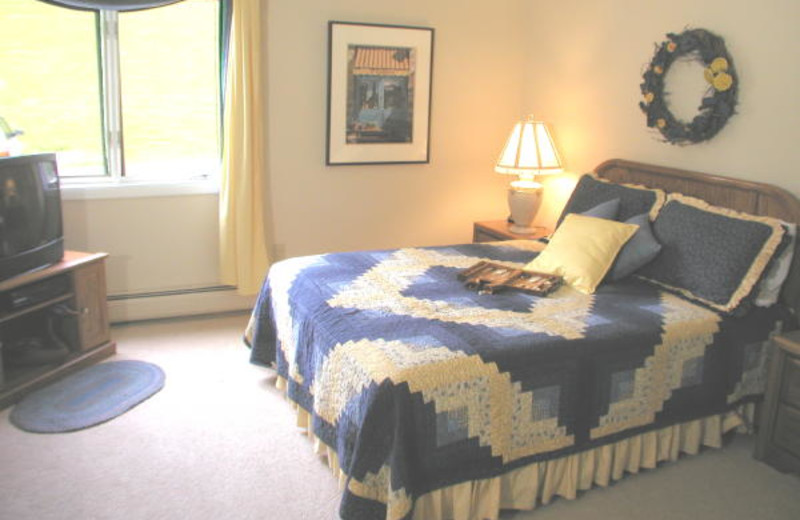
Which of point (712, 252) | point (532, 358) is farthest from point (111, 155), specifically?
point (712, 252)

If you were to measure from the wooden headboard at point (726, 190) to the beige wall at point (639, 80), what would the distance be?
2.5 inches

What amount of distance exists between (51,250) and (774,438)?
330 centimetres

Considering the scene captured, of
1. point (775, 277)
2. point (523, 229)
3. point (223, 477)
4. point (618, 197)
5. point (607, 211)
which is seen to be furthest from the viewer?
point (523, 229)

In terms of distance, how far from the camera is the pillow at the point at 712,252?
282 cm

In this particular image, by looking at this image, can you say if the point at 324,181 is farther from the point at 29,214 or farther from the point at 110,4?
the point at 29,214

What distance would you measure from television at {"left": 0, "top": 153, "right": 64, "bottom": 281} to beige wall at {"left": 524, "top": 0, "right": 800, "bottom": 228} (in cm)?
291

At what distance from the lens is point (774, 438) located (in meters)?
2.75

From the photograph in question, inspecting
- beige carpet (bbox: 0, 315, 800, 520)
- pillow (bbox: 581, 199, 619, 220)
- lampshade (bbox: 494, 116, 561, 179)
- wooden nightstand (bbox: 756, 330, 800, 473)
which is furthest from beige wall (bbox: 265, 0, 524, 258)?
wooden nightstand (bbox: 756, 330, 800, 473)

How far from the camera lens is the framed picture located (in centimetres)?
421

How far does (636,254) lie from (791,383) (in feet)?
2.63

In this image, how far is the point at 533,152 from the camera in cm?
419

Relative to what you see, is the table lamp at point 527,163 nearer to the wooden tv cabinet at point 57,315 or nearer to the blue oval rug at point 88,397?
the blue oval rug at point 88,397

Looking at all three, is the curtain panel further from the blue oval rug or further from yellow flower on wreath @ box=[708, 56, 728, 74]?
yellow flower on wreath @ box=[708, 56, 728, 74]

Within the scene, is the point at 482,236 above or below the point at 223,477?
above
